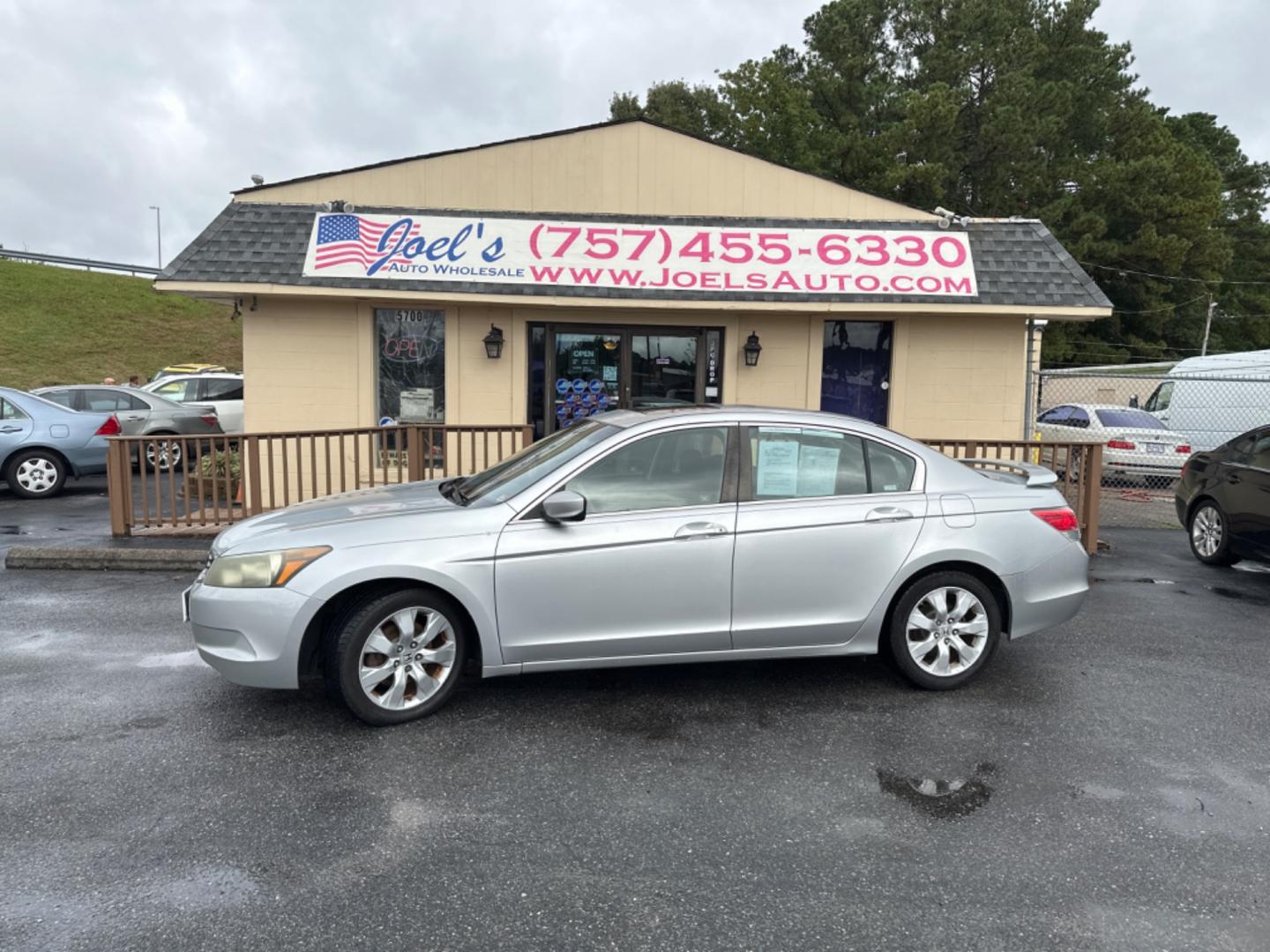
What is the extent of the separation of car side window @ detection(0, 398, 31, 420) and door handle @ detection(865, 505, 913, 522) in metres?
11.7

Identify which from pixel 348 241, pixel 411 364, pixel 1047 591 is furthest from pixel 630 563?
pixel 348 241

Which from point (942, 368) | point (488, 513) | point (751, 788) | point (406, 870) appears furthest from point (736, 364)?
point (406, 870)

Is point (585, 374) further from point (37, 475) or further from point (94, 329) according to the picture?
point (94, 329)

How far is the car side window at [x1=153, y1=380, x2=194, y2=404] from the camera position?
16.4 metres

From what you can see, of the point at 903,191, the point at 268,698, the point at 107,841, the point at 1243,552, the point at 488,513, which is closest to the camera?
the point at 107,841

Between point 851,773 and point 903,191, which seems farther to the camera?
point 903,191

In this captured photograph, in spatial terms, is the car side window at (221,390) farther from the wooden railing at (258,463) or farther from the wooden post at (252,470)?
the wooden post at (252,470)

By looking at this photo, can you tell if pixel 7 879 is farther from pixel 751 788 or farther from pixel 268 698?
pixel 751 788

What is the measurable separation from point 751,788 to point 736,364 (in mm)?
7467

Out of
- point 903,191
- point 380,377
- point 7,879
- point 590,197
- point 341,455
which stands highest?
point 903,191

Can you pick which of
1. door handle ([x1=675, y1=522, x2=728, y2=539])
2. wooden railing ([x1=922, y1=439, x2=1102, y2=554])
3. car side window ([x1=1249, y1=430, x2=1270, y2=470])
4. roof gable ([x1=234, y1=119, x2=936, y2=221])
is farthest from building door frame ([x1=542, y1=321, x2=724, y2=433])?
door handle ([x1=675, y1=522, x2=728, y2=539])

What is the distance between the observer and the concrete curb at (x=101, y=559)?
756 cm

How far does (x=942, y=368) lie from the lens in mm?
10617

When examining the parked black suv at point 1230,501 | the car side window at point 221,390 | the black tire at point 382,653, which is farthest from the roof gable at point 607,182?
the black tire at point 382,653
